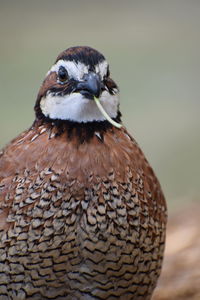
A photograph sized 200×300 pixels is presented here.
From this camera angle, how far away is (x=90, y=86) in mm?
6004

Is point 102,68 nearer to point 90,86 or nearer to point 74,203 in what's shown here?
point 90,86

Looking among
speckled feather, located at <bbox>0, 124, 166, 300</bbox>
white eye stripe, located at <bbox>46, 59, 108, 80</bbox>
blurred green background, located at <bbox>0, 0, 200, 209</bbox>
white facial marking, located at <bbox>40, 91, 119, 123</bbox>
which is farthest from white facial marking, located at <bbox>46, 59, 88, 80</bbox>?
blurred green background, located at <bbox>0, 0, 200, 209</bbox>

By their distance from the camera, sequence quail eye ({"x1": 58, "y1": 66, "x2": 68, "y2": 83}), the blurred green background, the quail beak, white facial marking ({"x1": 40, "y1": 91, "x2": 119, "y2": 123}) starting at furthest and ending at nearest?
the blurred green background
quail eye ({"x1": 58, "y1": 66, "x2": 68, "y2": 83})
white facial marking ({"x1": 40, "y1": 91, "x2": 119, "y2": 123})
the quail beak

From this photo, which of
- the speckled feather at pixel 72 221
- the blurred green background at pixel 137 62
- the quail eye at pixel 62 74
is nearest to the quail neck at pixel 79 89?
the quail eye at pixel 62 74

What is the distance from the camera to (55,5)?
17703mm

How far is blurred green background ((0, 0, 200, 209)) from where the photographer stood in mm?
13234

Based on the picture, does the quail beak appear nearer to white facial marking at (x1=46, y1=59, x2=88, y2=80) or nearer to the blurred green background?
white facial marking at (x1=46, y1=59, x2=88, y2=80)

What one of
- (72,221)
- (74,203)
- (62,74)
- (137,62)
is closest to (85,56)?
(62,74)

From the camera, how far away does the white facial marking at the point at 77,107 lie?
610cm

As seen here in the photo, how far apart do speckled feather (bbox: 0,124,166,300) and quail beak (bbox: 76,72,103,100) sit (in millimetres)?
412

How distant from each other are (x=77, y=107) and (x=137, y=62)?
940 cm

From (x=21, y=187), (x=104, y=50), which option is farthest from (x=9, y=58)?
(x=21, y=187)

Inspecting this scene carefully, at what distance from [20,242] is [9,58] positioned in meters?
9.90

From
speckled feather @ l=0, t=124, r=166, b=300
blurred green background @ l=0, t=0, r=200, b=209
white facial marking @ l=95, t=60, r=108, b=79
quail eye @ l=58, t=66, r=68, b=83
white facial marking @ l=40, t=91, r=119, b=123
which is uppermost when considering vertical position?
blurred green background @ l=0, t=0, r=200, b=209
